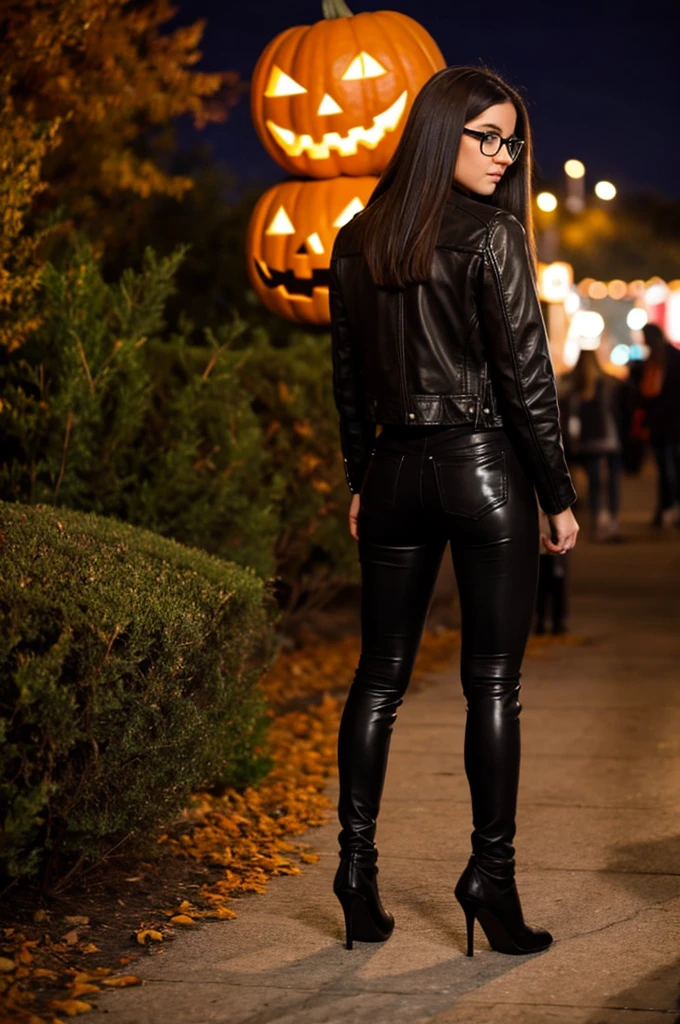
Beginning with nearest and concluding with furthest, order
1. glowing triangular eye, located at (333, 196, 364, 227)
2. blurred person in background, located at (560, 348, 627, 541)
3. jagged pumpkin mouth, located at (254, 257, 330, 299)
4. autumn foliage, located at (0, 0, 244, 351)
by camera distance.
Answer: autumn foliage, located at (0, 0, 244, 351)
glowing triangular eye, located at (333, 196, 364, 227)
jagged pumpkin mouth, located at (254, 257, 330, 299)
blurred person in background, located at (560, 348, 627, 541)

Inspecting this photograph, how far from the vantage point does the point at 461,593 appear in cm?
381

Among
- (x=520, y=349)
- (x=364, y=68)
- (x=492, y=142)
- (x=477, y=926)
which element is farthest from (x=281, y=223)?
(x=477, y=926)

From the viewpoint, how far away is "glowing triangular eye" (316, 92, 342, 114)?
6859 mm

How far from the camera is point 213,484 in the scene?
6414mm

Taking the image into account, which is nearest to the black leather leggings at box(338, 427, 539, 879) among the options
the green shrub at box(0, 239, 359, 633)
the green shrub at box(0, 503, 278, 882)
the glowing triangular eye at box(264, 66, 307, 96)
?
the green shrub at box(0, 503, 278, 882)

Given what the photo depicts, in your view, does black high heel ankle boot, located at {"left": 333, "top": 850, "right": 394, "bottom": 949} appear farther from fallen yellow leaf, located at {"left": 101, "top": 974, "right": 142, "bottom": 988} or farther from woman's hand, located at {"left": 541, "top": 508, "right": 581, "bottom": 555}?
woman's hand, located at {"left": 541, "top": 508, "right": 581, "bottom": 555}

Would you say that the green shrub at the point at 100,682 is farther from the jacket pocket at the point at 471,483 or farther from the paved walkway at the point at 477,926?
the jacket pocket at the point at 471,483

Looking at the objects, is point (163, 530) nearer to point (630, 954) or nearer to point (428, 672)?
point (428, 672)

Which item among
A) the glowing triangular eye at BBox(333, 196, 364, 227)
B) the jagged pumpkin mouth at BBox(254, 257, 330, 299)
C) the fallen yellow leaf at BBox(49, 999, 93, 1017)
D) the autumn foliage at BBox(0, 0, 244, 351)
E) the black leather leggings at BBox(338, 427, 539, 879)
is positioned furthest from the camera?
the jagged pumpkin mouth at BBox(254, 257, 330, 299)

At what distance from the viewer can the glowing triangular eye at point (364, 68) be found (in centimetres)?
681

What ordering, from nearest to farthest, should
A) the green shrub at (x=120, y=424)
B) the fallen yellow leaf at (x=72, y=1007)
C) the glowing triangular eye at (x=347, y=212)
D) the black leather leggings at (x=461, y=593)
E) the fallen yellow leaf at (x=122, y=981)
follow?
the fallen yellow leaf at (x=72, y=1007) → the fallen yellow leaf at (x=122, y=981) → the black leather leggings at (x=461, y=593) → the green shrub at (x=120, y=424) → the glowing triangular eye at (x=347, y=212)

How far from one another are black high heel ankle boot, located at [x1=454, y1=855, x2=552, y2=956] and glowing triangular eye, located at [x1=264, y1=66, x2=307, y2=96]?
4.43 metres

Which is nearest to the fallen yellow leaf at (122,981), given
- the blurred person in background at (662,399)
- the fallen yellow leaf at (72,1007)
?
the fallen yellow leaf at (72,1007)

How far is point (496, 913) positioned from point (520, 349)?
1443 mm
